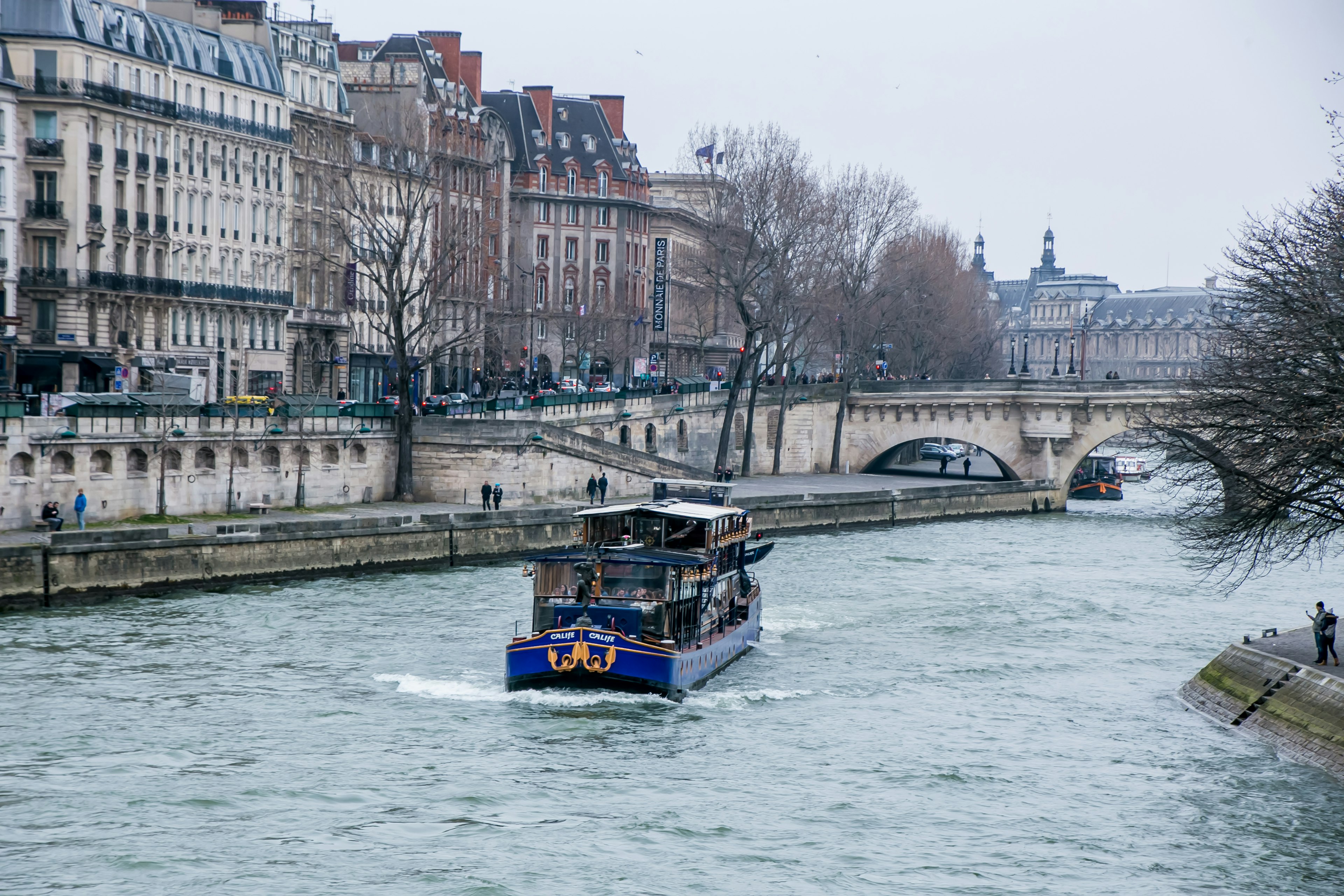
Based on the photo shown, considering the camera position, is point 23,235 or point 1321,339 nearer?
point 1321,339

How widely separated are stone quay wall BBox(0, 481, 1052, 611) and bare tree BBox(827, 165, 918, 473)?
23078 millimetres

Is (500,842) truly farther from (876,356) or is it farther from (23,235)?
(876,356)

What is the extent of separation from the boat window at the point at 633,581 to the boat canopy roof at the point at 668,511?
250 centimetres

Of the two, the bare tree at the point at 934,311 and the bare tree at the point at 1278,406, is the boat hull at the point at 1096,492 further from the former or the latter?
the bare tree at the point at 1278,406

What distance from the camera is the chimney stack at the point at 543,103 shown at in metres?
122

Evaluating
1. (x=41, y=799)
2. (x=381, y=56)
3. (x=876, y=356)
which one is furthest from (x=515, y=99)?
(x=41, y=799)

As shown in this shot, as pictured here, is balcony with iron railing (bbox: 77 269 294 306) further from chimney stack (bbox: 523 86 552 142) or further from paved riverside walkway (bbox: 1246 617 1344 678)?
paved riverside walkway (bbox: 1246 617 1344 678)

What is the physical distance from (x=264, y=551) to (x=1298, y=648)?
27706 mm

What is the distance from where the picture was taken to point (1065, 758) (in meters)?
34.7

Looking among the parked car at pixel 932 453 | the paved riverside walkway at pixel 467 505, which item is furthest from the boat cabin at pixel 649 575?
the parked car at pixel 932 453

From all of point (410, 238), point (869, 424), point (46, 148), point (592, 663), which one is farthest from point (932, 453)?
point (592, 663)

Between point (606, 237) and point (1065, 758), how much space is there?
295 feet

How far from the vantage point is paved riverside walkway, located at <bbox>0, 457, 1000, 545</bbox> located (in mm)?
52562

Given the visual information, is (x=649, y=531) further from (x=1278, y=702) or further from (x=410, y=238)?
(x=410, y=238)
